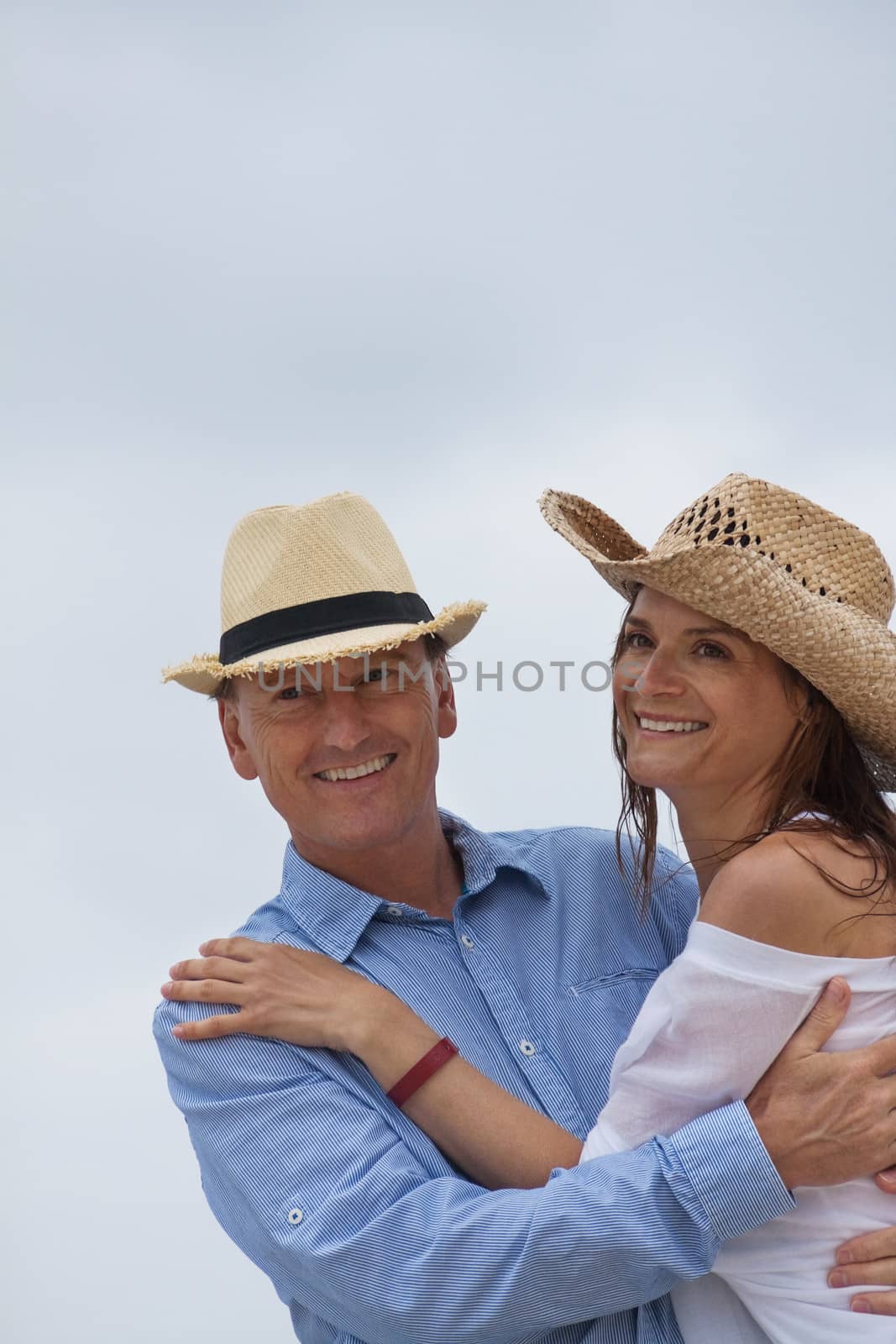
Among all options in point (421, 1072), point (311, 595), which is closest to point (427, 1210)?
point (421, 1072)

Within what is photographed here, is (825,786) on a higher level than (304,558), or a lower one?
lower

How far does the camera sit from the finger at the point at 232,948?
2371mm

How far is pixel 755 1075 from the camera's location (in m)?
2.00

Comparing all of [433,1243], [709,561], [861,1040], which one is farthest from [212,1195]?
[709,561]

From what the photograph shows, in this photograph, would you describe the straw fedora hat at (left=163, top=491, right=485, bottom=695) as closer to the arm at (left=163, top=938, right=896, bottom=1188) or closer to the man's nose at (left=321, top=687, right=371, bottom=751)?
the man's nose at (left=321, top=687, right=371, bottom=751)

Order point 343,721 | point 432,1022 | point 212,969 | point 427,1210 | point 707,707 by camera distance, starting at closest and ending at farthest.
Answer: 1. point 427,1210
2. point 707,707
3. point 212,969
4. point 432,1022
5. point 343,721

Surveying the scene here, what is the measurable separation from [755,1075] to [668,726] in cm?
57

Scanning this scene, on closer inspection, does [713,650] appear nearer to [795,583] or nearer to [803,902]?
[795,583]

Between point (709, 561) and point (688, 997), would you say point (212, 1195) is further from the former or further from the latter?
point (709, 561)

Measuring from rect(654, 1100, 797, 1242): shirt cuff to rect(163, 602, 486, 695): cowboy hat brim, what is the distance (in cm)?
102

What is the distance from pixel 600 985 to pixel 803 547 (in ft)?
3.14

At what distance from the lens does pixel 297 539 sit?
8.57 feet

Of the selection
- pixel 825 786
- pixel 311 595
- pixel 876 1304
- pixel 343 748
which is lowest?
pixel 876 1304

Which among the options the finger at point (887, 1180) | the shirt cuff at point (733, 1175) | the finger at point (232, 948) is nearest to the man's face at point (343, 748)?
the finger at point (232, 948)
